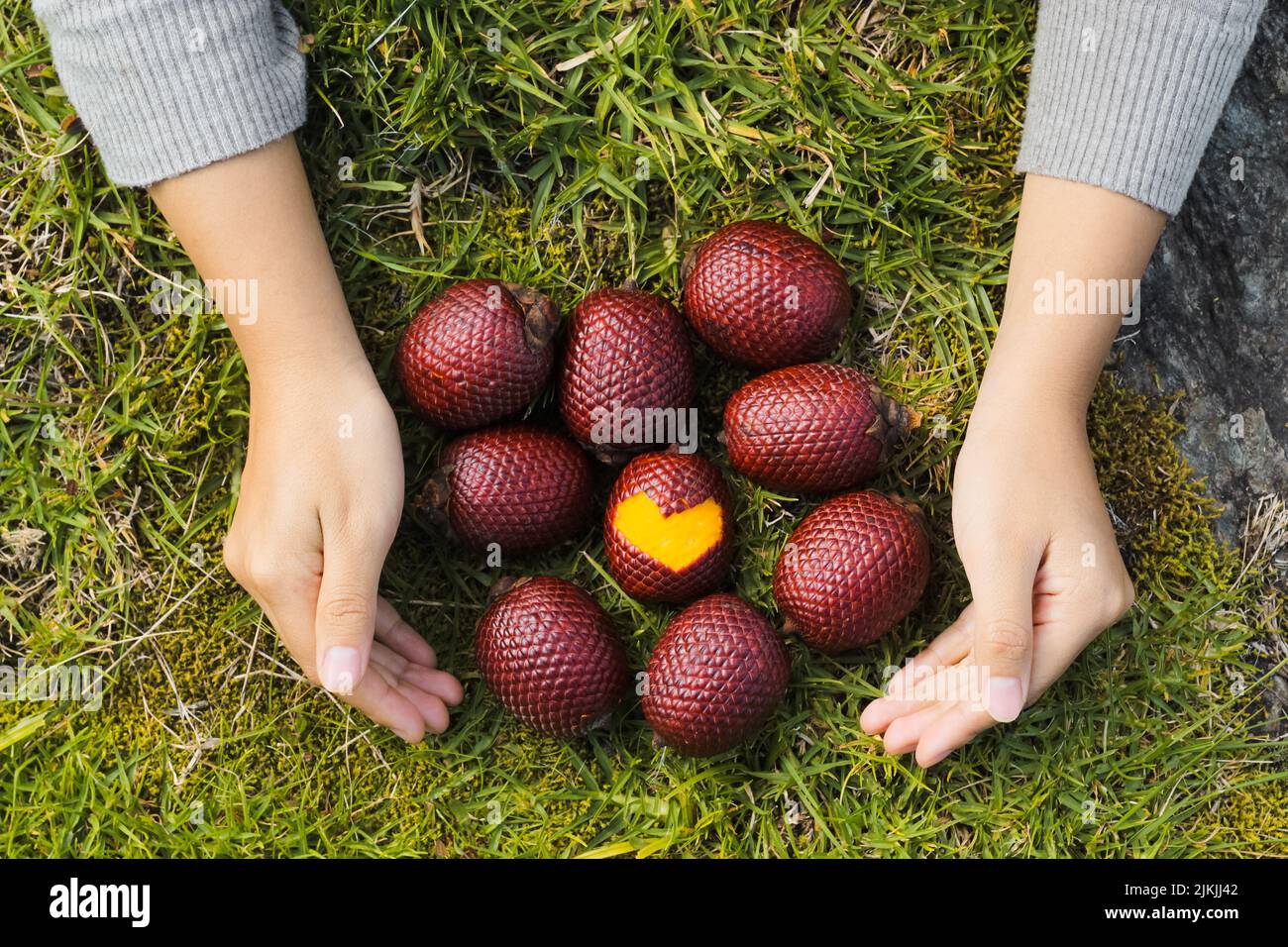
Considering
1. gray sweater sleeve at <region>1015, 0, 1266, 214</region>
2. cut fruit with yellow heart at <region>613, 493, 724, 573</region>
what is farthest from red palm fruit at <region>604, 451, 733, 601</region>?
gray sweater sleeve at <region>1015, 0, 1266, 214</region>

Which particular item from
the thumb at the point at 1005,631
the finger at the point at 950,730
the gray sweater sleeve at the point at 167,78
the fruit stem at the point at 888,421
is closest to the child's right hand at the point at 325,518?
the gray sweater sleeve at the point at 167,78

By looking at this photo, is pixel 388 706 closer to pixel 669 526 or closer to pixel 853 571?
pixel 669 526

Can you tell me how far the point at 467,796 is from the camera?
3338 mm

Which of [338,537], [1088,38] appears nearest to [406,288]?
[338,537]

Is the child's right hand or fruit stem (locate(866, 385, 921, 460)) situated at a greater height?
fruit stem (locate(866, 385, 921, 460))

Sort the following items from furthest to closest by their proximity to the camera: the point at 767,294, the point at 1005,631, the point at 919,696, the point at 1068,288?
the point at 919,696 → the point at 767,294 → the point at 1068,288 → the point at 1005,631

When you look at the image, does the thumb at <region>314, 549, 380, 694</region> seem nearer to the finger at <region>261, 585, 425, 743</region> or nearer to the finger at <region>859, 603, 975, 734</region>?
the finger at <region>261, 585, 425, 743</region>

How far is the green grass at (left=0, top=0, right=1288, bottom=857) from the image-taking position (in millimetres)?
3303

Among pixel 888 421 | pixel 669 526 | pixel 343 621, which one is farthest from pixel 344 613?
pixel 888 421

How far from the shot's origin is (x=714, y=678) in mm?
2980

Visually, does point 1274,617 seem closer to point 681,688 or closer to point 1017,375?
point 1017,375

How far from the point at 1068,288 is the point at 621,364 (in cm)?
122

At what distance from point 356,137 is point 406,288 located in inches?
18.9

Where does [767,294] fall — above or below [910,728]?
above
